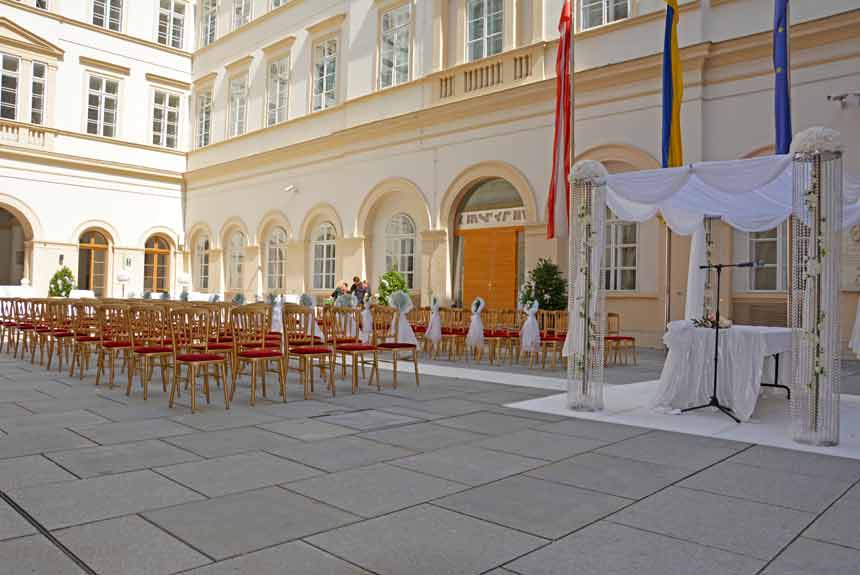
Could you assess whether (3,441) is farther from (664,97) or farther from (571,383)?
(664,97)

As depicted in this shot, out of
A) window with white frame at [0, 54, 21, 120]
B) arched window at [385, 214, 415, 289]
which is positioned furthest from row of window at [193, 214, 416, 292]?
window with white frame at [0, 54, 21, 120]

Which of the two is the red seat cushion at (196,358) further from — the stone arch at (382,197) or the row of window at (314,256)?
the row of window at (314,256)

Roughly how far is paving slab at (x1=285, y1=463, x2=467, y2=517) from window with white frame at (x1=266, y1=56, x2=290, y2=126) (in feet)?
54.5

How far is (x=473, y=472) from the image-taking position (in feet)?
12.4

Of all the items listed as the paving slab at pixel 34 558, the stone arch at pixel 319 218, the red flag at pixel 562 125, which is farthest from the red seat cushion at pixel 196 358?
the stone arch at pixel 319 218

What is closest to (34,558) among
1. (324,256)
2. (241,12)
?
(324,256)

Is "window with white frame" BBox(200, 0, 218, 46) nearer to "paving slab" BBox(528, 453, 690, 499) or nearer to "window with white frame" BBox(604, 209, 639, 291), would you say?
"window with white frame" BBox(604, 209, 639, 291)

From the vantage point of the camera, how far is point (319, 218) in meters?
18.0

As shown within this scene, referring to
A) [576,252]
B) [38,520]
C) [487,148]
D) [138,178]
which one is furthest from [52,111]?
[38,520]

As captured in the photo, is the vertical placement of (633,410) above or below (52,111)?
below

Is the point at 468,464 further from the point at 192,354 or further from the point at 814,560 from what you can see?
the point at 192,354

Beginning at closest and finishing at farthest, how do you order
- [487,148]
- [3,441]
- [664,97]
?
[3,441], [664,97], [487,148]

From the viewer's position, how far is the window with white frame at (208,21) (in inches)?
876

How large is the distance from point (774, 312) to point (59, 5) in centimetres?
2016
